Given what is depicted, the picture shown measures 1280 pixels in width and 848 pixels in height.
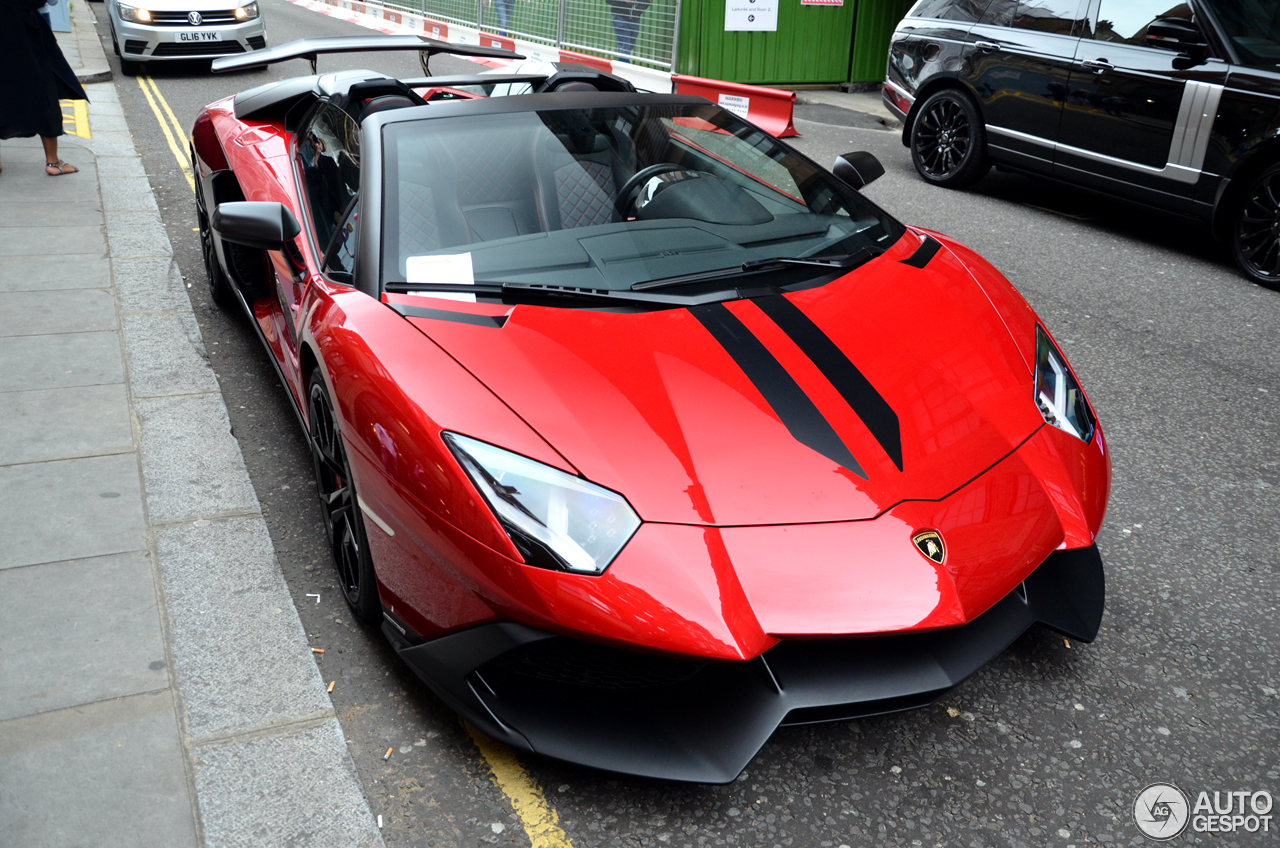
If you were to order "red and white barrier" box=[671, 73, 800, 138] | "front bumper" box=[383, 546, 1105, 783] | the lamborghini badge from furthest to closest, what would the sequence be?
"red and white barrier" box=[671, 73, 800, 138] → the lamborghini badge → "front bumper" box=[383, 546, 1105, 783]

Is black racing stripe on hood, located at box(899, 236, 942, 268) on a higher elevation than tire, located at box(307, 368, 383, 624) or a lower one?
higher

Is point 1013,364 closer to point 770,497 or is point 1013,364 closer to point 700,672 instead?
point 770,497

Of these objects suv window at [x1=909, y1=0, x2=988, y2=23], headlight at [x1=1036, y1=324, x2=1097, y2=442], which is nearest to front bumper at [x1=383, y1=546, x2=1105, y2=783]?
headlight at [x1=1036, y1=324, x2=1097, y2=442]

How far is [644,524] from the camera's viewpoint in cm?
201

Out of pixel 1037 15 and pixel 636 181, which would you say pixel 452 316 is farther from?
pixel 1037 15

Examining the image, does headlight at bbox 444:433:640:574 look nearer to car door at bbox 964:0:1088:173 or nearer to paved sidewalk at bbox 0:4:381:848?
paved sidewalk at bbox 0:4:381:848

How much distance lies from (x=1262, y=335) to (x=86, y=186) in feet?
25.4

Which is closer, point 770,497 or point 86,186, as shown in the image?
point 770,497

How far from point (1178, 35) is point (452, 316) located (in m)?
5.45

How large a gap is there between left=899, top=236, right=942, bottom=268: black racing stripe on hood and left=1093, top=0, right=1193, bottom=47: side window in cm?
412

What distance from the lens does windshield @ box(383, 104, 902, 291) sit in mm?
2748

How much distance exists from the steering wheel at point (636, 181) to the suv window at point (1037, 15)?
4849 millimetres

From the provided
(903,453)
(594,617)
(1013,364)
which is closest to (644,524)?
(594,617)
